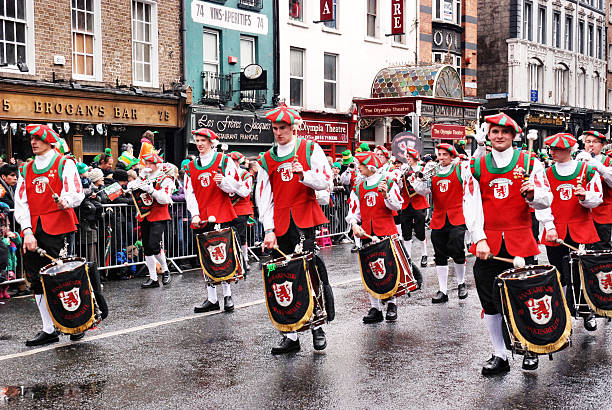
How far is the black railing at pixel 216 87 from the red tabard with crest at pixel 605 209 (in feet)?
48.7

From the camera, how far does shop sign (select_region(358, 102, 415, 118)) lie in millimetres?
28884

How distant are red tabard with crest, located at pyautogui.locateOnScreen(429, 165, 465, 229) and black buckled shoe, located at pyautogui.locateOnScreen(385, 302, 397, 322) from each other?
6.03 ft

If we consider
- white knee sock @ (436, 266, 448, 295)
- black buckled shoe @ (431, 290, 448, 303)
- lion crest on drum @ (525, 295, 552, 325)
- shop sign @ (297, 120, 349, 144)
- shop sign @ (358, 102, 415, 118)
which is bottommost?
black buckled shoe @ (431, 290, 448, 303)

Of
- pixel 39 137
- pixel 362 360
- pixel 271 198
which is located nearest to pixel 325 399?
pixel 362 360

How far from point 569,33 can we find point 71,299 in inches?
1689

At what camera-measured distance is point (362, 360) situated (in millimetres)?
7082

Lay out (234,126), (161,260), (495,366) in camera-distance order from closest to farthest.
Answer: (495,366), (161,260), (234,126)

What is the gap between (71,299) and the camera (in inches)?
300

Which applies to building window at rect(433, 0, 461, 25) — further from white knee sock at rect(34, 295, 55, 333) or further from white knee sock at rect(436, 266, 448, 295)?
white knee sock at rect(34, 295, 55, 333)

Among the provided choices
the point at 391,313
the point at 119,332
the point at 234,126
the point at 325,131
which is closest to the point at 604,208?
the point at 391,313

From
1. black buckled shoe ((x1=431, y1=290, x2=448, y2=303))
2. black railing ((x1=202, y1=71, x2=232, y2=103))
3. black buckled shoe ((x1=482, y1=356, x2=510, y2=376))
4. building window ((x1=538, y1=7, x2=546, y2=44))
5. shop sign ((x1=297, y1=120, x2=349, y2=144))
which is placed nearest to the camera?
black buckled shoe ((x1=482, y1=356, x2=510, y2=376))

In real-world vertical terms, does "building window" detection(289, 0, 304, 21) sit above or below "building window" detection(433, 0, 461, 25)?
below

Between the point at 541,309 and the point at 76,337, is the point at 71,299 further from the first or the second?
the point at 541,309

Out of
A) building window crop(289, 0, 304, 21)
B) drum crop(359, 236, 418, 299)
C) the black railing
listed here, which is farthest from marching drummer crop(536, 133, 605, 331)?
building window crop(289, 0, 304, 21)
